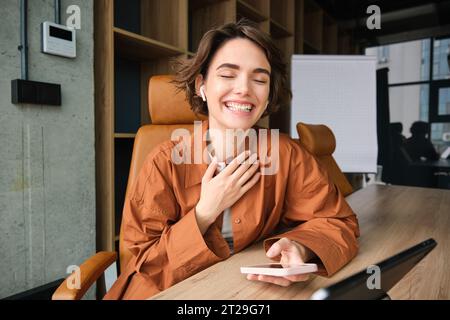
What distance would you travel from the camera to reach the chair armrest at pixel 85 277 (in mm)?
827

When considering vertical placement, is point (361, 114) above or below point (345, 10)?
below

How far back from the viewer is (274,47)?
105cm

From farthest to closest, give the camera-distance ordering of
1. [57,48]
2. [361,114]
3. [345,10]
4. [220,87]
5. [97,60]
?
[345,10] < [361,114] < [97,60] < [57,48] < [220,87]

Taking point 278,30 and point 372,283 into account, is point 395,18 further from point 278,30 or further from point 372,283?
point 372,283

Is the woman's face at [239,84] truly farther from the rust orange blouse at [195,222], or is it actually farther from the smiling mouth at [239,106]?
the rust orange blouse at [195,222]

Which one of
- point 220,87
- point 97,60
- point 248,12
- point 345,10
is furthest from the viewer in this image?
point 345,10

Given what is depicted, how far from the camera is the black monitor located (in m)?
0.40

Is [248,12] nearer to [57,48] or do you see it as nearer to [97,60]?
[97,60]

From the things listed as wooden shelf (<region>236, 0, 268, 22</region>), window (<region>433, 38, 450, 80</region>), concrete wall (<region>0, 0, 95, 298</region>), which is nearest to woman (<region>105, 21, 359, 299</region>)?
concrete wall (<region>0, 0, 95, 298</region>)

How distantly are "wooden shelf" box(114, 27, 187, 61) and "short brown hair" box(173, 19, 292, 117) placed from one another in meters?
0.75

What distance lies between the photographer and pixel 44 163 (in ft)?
4.59

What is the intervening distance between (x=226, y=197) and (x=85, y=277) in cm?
45

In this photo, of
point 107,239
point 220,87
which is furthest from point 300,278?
point 107,239
